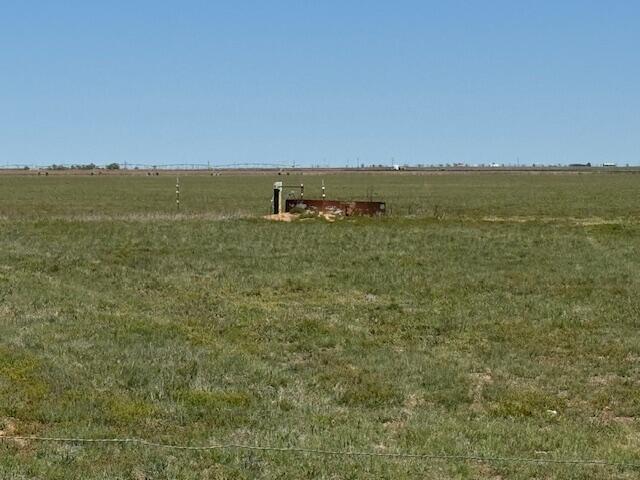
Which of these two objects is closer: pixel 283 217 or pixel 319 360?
pixel 319 360

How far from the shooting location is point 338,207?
31062 mm

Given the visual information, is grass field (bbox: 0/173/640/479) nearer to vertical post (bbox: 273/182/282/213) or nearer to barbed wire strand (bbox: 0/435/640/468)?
barbed wire strand (bbox: 0/435/640/468)

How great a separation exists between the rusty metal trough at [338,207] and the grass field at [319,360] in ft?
33.7

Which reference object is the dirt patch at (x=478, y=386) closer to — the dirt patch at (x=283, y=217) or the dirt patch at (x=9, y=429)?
the dirt patch at (x=9, y=429)

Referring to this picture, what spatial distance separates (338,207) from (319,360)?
21.0m

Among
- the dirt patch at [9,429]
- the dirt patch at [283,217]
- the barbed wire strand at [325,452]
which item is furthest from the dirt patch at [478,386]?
the dirt patch at [283,217]

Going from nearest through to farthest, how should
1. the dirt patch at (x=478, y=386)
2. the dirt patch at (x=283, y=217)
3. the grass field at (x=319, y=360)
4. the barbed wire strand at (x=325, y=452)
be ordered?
the barbed wire strand at (x=325, y=452) < the grass field at (x=319, y=360) < the dirt patch at (x=478, y=386) < the dirt patch at (x=283, y=217)

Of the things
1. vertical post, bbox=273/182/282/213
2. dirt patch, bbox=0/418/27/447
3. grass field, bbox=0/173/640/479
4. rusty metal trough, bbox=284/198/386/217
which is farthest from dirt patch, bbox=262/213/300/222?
dirt patch, bbox=0/418/27/447

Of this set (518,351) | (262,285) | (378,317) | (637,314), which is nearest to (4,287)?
(262,285)

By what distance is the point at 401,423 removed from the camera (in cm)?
780

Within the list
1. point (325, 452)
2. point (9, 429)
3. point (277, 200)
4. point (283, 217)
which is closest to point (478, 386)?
point (325, 452)

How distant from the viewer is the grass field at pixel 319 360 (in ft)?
22.2

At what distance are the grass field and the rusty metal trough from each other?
10.3 meters

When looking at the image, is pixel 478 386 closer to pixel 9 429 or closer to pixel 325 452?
pixel 325 452
